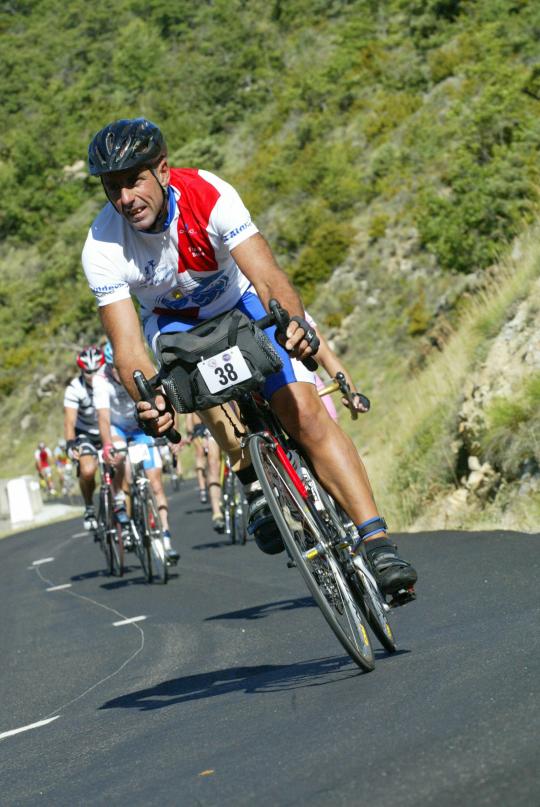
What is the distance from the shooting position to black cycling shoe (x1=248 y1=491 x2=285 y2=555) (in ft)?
17.5

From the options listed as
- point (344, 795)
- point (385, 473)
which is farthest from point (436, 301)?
point (344, 795)

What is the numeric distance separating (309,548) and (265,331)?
3.16ft

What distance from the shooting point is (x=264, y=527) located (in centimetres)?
536

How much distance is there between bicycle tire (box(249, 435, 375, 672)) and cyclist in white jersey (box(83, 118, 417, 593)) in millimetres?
220

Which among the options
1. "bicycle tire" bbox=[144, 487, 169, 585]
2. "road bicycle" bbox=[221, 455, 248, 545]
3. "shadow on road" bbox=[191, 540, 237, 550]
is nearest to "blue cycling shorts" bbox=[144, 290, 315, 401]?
"bicycle tire" bbox=[144, 487, 169, 585]

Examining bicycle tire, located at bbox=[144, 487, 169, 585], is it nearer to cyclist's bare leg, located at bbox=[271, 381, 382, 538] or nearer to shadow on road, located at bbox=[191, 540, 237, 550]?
shadow on road, located at bbox=[191, 540, 237, 550]

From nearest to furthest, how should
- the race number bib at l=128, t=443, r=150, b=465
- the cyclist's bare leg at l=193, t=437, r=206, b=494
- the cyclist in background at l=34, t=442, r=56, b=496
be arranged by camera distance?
1. the race number bib at l=128, t=443, r=150, b=465
2. the cyclist's bare leg at l=193, t=437, r=206, b=494
3. the cyclist in background at l=34, t=442, r=56, b=496

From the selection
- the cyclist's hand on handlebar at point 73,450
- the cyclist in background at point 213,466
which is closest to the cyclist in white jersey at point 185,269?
the cyclist's hand on handlebar at point 73,450

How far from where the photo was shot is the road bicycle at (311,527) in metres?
5.01

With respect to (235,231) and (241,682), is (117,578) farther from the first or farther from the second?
(235,231)

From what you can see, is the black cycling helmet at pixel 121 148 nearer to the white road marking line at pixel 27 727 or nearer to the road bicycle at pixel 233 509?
the white road marking line at pixel 27 727

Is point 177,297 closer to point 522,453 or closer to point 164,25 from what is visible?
point 522,453

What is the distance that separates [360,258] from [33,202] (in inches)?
1700

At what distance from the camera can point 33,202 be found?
78438 millimetres
